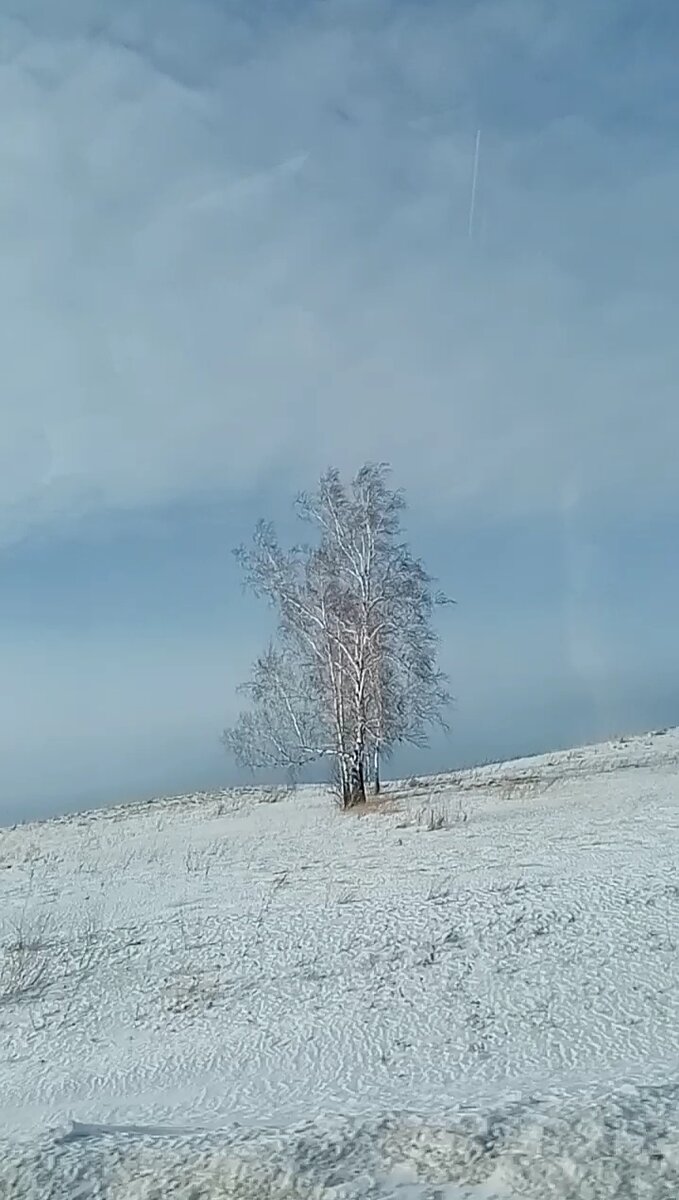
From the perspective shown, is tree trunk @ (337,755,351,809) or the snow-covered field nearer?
the snow-covered field

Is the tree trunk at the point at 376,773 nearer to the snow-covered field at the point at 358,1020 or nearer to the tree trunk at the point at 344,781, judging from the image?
the tree trunk at the point at 344,781

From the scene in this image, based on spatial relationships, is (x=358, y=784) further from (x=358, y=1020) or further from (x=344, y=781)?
(x=358, y=1020)

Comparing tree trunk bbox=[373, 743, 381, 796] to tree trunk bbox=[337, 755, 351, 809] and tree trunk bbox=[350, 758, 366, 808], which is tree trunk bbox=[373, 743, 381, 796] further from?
tree trunk bbox=[337, 755, 351, 809]

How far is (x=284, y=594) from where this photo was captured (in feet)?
96.3

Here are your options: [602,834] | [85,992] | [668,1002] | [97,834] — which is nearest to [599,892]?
[668,1002]

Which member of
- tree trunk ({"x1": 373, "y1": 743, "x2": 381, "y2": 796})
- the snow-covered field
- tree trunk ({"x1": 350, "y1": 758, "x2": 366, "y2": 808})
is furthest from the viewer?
tree trunk ({"x1": 373, "y1": 743, "x2": 381, "y2": 796})

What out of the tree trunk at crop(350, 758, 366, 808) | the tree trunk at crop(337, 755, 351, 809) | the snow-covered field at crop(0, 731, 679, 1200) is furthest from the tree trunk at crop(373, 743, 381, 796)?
the snow-covered field at crop(0, 731, 679, 1200)

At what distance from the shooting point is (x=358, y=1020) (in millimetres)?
8922

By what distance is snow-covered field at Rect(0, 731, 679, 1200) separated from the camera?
18.4 feet

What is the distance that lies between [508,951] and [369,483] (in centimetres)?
1967

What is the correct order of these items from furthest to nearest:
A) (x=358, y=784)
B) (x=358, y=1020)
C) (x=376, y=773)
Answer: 1. (x=376, y=773)
2. (x=358, y=784)
3. (x=358, y=1020)

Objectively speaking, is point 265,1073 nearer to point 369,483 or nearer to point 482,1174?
point 482,1174

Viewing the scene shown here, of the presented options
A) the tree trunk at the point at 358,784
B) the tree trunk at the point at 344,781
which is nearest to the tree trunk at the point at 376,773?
the tree trunk at the point at 358,784

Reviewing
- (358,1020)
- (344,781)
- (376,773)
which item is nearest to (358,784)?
(344,781)
